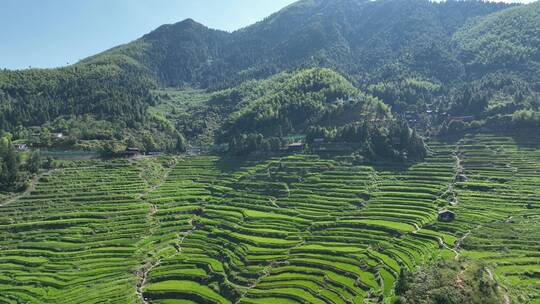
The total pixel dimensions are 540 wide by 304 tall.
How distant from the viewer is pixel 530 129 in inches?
4505

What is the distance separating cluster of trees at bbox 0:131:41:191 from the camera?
95.9m

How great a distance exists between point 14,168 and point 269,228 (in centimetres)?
5722

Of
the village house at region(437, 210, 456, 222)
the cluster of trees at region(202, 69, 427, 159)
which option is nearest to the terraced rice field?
the village house at region(437, 210, 456, 222)

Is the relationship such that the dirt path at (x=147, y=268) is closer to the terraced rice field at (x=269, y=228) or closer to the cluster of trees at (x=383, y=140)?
the terraced rice field at (x=269, y=228)

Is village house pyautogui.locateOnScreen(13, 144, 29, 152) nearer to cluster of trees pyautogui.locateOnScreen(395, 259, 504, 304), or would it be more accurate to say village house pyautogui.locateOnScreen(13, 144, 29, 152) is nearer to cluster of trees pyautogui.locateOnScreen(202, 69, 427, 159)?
cluster of trees pyautogui.locateOnScreen(202, 69, 427, 159)

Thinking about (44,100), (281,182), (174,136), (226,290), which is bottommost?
(226,290)

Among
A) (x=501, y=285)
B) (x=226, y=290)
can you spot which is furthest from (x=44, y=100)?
(x=501, y=285)

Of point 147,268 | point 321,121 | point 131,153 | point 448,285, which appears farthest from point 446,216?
point 131,153

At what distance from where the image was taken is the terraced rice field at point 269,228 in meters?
60.4

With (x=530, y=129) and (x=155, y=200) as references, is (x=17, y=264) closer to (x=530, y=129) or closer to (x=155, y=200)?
(x=155, y=200)

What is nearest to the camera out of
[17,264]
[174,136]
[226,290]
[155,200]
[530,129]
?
[226,290]

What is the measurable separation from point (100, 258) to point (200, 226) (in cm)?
1756

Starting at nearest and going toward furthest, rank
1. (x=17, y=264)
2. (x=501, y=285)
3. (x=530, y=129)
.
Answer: (x=501, y=285), (x=17, y=264), (x=530, y=129)

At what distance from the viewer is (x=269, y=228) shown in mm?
77500
